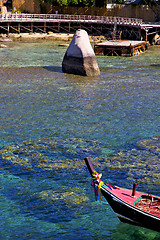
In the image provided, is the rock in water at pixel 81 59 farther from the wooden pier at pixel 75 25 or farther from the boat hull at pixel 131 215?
the boat hull at pixel 131 215

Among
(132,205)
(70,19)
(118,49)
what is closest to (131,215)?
(132,205)

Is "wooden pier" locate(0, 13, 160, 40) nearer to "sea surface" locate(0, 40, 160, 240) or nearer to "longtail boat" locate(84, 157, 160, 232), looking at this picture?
"sea surface" locate(0, 40, 160, 240)

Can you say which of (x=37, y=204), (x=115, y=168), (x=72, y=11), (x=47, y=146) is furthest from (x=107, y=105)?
(x=72, y=11)

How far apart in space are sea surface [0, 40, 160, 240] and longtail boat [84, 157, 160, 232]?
837 millimetres

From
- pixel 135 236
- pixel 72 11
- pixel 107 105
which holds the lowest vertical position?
pixel 135 236

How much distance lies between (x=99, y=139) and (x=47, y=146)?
3094mm

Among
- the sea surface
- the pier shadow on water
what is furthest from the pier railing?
the sea surface

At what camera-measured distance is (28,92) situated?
32344 mm

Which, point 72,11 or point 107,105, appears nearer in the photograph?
point 107,105

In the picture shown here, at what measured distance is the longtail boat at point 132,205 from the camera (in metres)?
12.8

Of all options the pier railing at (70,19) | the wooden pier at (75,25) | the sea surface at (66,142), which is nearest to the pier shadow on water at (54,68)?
the sea surface at (66,142)

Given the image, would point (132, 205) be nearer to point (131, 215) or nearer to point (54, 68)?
point (131, 215)

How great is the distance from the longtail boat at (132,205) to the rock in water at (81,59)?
1033 inches

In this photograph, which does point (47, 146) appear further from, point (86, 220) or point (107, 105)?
point (107, 105)
